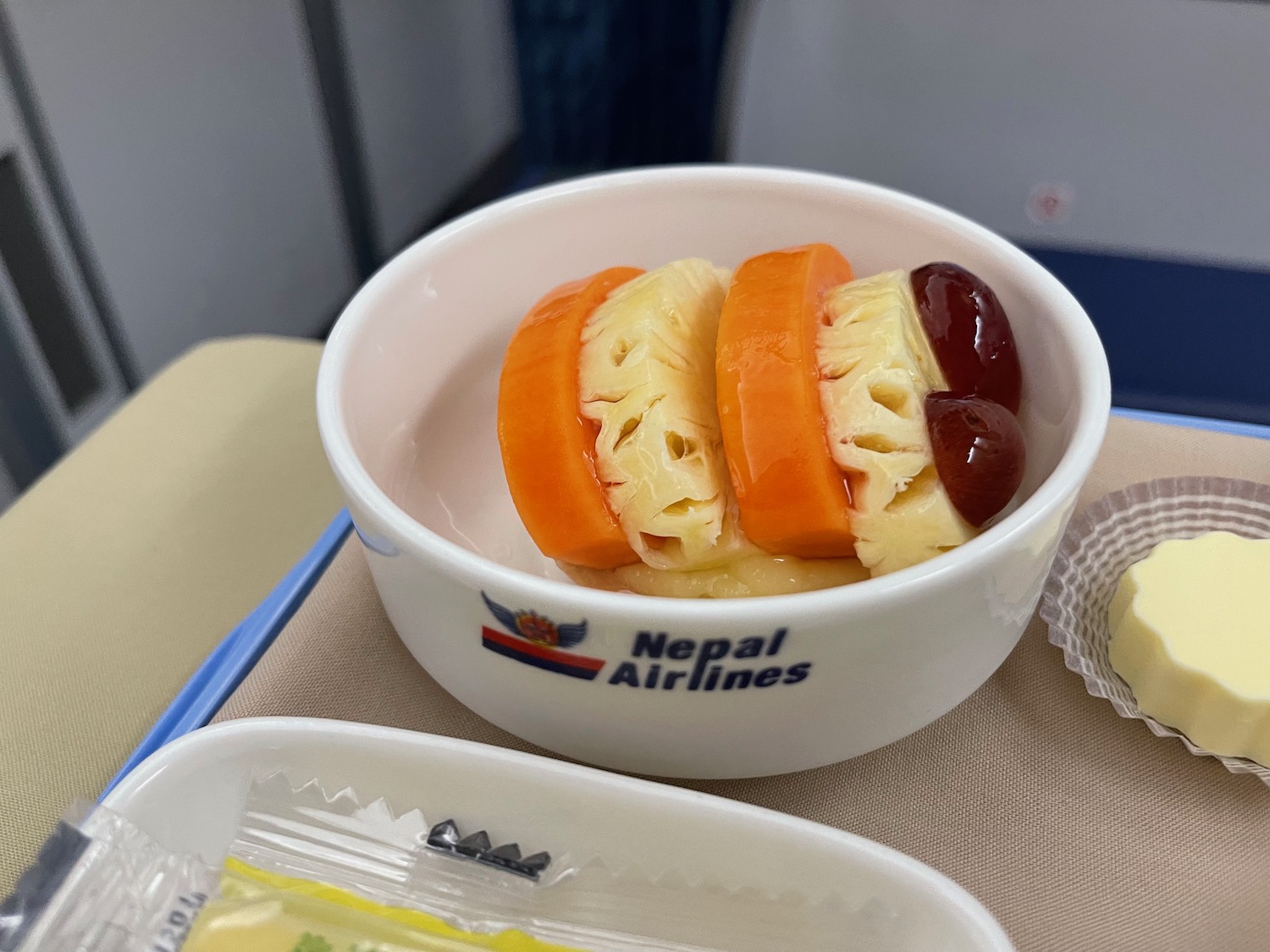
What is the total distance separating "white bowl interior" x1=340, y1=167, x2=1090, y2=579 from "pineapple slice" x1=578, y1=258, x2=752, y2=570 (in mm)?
89

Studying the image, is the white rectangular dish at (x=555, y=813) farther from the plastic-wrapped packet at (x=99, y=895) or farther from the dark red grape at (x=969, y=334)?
the dark red grape at (x=969, y=334)

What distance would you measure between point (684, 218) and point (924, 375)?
188 millimetres

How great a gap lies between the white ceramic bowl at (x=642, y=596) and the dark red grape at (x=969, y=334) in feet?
0.07

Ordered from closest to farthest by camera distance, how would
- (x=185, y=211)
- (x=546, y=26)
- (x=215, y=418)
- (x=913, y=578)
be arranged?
(x=913, y=578), (x=215, y=418), (x=185, y=211), (x=546, y=26)

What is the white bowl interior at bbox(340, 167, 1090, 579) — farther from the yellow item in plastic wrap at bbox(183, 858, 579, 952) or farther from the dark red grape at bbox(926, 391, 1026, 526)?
the yellow item in plastic wrap at bbox(183, 858, 579, 952)

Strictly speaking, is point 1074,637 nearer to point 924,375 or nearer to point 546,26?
point 924,375

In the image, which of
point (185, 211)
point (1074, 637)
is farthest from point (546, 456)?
point (185, 211)

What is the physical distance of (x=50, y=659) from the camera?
0.47 meters

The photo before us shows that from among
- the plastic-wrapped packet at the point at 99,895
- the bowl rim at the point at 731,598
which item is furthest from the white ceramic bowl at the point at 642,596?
the plastic-wrapped packet at the point at 99,895

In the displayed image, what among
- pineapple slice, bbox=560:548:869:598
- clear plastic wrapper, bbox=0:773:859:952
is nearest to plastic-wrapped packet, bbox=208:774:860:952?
clear plastic wrapper, bbox=0:773:859:952

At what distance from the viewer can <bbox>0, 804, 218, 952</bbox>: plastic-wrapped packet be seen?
0.30 m

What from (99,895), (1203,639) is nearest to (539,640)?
(99,895)

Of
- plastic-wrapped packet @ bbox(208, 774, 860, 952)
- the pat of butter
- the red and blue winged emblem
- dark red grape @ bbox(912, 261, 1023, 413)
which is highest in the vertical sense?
dark red grape @ bbox(912, 261, 1023, 413)

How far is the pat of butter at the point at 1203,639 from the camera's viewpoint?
36cm
